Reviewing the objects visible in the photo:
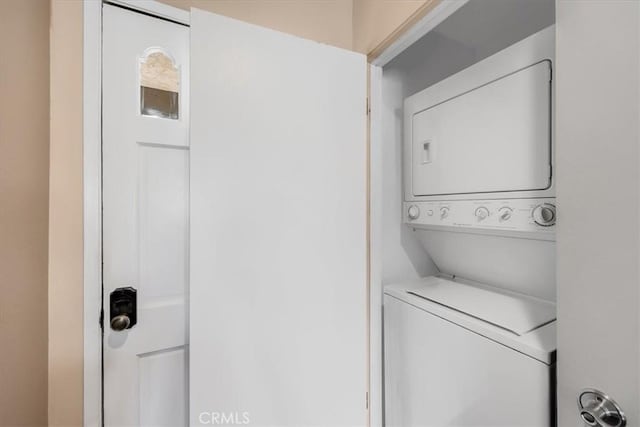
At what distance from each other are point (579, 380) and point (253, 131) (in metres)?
1.27

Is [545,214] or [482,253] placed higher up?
[545,214]

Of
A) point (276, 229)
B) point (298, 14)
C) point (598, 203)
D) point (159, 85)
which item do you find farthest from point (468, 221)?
point (159, 85)

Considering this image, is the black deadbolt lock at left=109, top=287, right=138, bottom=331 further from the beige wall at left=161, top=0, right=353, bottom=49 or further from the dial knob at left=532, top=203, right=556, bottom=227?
the dial knob at left=532, top=203, right=556, bottom=227

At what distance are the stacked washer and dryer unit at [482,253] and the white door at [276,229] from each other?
10.7 inches

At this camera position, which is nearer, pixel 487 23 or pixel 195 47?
pixel 195 47

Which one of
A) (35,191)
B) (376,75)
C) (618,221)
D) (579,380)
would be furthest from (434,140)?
(35,191)

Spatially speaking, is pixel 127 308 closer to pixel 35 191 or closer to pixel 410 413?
pixel 35 191

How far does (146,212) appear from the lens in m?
1.10

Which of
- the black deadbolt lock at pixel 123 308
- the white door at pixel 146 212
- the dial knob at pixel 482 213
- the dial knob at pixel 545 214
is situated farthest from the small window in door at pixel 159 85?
the dial knob at pixel 545 214

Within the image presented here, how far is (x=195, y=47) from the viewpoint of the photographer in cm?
102

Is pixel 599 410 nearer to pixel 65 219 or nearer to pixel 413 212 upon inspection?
pixel 413 212

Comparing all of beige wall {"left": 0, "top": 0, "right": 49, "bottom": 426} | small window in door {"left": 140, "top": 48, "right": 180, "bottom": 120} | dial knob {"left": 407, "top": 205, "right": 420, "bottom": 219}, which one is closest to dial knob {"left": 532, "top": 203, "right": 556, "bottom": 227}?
dial knob {"left": 407, "top": 205, "right": 420, "bottom": 219}

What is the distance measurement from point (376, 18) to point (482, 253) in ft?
4.00

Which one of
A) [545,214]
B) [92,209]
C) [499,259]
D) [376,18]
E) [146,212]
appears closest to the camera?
[545,214]
